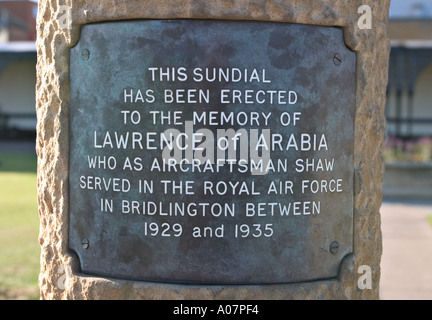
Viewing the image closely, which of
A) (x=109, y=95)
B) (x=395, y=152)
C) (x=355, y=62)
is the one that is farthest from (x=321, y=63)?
(x=395, y=152)

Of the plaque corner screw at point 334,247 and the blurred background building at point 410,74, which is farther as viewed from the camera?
the blurred background building at point 410,74

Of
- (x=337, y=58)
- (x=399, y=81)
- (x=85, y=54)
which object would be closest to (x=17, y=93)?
(x=399, y=81)

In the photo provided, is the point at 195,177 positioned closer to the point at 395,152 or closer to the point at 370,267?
the point at 370,267

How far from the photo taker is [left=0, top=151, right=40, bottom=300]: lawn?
5500 mm

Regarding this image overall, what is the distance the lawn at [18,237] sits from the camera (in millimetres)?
5500

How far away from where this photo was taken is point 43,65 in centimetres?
299

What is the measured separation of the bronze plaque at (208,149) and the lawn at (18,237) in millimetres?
2725

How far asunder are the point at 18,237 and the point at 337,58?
579cm

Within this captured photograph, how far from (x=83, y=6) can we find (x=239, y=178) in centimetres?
100


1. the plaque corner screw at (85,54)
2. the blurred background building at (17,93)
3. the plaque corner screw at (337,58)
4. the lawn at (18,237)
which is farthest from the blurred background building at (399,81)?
the plaque corner screw at (85,54)

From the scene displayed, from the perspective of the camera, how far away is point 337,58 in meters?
2.78

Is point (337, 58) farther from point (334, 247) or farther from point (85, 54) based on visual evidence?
point (85, 54)

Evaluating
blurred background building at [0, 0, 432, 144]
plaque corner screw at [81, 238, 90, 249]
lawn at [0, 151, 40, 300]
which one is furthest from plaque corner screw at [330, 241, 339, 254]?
blurred background building at [0, 0, 432, 144]

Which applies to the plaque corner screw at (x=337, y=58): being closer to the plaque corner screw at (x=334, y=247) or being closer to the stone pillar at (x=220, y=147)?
the stone pillar at (x=220, y=147)
